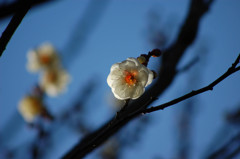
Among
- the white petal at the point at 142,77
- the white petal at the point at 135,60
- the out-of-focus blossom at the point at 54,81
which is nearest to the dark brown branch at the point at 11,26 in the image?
the white petal at the point at 135,60

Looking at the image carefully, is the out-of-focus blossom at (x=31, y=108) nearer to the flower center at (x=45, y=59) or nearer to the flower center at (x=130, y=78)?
the flower center at (x=45, y=59)

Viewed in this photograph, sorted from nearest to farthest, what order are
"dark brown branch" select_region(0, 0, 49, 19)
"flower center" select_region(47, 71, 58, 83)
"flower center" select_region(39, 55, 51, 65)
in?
"dark brown branch" select_region(0, 0, 49, 19) → "flower center" select_region(47, 71, 58, 83) → "flower center" select_region(39, 55, 51, 65)

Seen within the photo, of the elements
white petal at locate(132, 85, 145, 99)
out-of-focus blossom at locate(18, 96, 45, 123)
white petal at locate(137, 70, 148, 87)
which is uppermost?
out-of-focus blossom at locate(18, 96, 45, 123)

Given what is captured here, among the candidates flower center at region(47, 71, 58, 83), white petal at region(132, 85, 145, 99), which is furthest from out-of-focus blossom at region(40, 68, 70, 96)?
white petal at region(132, 85, 145, 99)

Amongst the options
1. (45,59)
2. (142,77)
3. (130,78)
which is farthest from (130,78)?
(45,59)

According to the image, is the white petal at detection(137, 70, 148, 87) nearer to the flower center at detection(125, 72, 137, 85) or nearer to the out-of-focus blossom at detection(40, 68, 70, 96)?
the flower center at detection(125, 72, 137, 85)

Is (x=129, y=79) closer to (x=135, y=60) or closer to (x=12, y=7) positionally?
(x=135, y=60)
